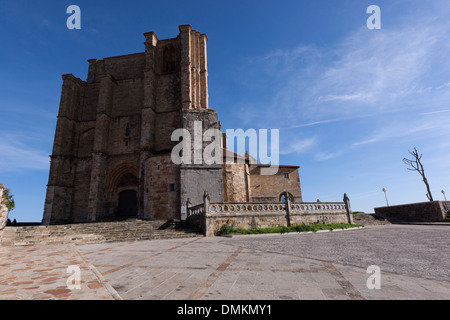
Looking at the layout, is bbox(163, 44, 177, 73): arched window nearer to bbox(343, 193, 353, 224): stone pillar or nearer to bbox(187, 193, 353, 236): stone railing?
bbox(187, 193, 353, 236): stone railing

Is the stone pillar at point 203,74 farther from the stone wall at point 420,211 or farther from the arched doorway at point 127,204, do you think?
the stone wall at point 420,211

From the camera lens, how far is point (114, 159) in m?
22.7

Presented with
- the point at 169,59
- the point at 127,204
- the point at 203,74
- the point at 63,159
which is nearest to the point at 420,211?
the point at 203,74

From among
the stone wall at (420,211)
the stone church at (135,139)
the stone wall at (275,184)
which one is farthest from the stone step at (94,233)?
the stone wall at (420,211)

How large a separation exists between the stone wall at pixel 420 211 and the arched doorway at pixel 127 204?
2640 centimetres

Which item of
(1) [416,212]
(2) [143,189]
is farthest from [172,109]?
(1) [416,212]

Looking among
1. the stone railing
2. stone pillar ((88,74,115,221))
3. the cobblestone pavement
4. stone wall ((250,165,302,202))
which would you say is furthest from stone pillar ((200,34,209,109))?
the cobblestone pavement

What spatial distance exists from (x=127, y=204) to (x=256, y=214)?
1533 centimetres

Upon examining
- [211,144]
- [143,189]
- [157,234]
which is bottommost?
[157,234]

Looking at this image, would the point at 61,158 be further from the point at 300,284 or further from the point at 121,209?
the point at 300,284
